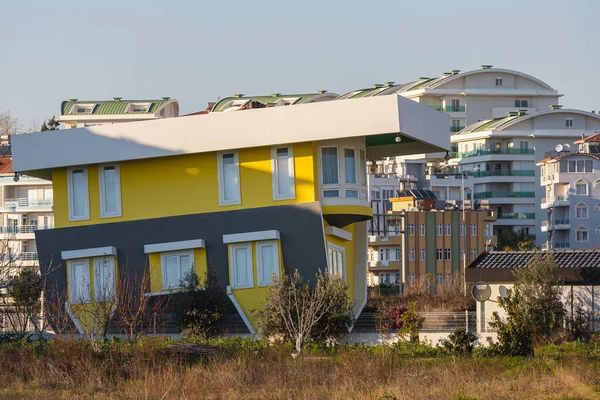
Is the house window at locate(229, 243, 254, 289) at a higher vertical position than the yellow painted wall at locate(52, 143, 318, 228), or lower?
lower

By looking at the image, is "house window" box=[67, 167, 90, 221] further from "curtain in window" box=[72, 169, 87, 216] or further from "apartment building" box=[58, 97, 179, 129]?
"apartment building" box=[58, 97, 179, 129]

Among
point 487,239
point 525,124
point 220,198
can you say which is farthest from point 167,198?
point 525,124

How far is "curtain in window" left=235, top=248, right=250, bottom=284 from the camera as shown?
125ft

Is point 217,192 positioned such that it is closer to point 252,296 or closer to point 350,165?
point 252,296

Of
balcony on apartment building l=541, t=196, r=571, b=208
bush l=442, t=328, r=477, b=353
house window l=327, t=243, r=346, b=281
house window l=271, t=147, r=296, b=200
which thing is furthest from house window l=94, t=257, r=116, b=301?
balcony on apartment building l=541, t=196, r=571, b=208

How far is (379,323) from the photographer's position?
3862cm

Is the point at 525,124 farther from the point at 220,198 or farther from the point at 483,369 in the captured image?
the point at 483,369

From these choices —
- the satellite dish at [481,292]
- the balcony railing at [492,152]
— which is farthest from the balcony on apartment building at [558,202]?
the satellite dish at [481,292]

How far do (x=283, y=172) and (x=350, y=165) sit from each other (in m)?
2.00

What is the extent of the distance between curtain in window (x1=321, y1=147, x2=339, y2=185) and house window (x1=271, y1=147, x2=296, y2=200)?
0.91m

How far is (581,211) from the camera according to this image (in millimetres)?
90625

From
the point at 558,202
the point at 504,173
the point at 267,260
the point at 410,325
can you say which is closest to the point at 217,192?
the point at 267,260

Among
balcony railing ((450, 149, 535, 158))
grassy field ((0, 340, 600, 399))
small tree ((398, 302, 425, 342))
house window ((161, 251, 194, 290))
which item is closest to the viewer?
grassy field ((0, 340, 600, 399))

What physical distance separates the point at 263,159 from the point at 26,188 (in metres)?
46.6
